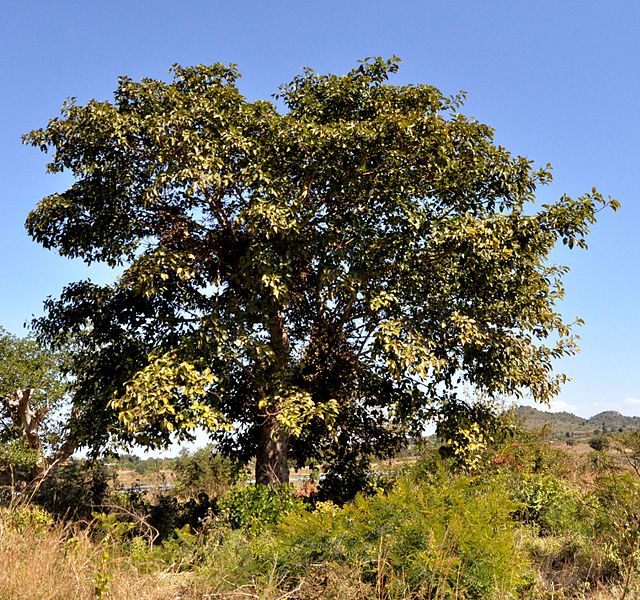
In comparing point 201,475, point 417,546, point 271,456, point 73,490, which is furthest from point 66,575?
point 201,475

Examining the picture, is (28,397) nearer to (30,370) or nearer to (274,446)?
(30,370)

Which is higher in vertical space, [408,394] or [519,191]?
[519,191]

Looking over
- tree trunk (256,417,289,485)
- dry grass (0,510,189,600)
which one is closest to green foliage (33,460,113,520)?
tree trunk (256,417,289,485)

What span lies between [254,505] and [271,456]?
6.39 ft

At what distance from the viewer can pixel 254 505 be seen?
1194cm

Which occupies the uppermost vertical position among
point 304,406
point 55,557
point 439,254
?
point 439,254

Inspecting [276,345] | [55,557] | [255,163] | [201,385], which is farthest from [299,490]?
[55,557]

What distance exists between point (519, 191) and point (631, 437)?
8687 mm

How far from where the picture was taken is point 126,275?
1158 centimetres

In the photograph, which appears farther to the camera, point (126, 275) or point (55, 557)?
point (126, 275)

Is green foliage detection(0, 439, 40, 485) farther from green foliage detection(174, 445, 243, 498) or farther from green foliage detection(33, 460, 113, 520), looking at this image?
green foliage detection(174, 445, 243, 498)

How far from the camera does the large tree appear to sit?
11414mm

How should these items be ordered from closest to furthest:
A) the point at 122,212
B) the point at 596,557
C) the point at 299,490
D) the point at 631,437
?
the point at 596,557
the point at 122,212
the point at 299,490
the point at 631,437

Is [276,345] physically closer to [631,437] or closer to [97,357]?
[97,357]
